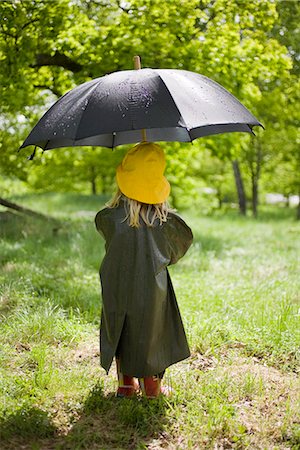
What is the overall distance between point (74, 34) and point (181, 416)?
5.61 metres

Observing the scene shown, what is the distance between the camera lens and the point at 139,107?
3133 mm

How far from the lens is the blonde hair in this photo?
341 cm

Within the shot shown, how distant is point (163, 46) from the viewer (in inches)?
306

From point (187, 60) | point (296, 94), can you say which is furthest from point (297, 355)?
point (296, 94)

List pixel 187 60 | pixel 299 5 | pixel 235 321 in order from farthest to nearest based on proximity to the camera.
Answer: pixel 299 5 < pixel 187 60 < pixel 235 321

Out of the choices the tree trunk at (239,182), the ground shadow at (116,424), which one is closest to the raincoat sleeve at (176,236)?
the ground shadow at (116,424)

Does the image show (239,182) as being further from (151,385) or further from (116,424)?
(116,424)

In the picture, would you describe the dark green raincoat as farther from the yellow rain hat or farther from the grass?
the grass

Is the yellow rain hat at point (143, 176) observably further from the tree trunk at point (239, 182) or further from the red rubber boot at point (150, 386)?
the tree trunk at point (239, 182)

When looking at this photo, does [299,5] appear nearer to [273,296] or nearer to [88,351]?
[273,296]

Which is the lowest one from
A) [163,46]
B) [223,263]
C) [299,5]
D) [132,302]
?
[223,263]

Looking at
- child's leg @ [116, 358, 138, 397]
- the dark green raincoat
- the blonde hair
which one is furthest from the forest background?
child's leg @ [116, 358, 138, 397]

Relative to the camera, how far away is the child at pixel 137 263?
342 centimetres

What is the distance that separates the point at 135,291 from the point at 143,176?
0.72 meters
